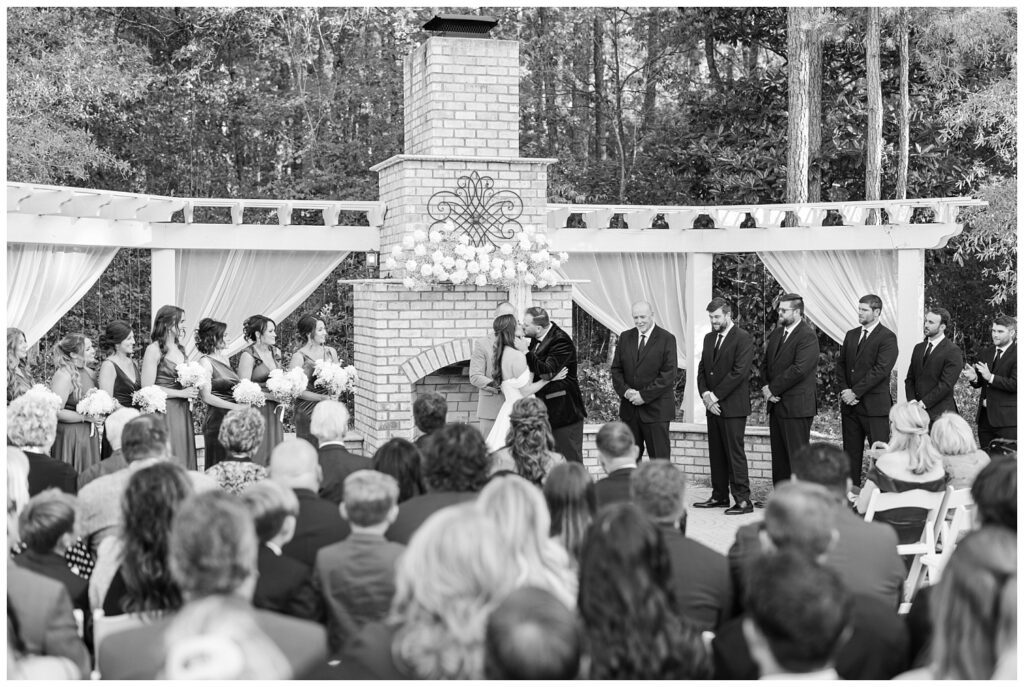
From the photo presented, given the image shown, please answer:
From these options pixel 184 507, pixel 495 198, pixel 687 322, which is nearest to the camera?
pixel 184 507

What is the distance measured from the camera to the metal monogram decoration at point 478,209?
8.43 m

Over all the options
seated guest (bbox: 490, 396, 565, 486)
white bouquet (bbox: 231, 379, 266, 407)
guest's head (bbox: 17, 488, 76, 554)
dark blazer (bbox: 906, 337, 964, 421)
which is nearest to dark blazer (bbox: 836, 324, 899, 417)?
dark blazer (bbox: 906, 337, 964, 421)

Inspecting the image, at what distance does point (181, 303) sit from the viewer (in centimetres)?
920

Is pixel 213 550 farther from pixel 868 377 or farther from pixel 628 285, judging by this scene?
pixel 628 285

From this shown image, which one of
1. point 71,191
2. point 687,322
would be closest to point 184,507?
point 71,191

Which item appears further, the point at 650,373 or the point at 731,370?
the point at 650,373

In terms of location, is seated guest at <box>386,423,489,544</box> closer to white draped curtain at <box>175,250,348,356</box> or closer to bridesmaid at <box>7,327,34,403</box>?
bridesmaid at <box>7,327,34,403</box>

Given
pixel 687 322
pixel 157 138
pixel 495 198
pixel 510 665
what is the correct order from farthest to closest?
1. pixel 157 138
2. pixel 687 322
3. pixel 495 198
4. pixel 510 665

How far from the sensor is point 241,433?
4.61 metres

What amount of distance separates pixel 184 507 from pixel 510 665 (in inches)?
37.2

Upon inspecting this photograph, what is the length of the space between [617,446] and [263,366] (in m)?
3.34

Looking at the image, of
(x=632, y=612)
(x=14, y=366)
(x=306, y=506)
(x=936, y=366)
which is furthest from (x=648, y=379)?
(x=632, y=612)

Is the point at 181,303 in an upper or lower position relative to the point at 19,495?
upper

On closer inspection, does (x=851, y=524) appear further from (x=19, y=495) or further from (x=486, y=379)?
(x=486, y=379)
